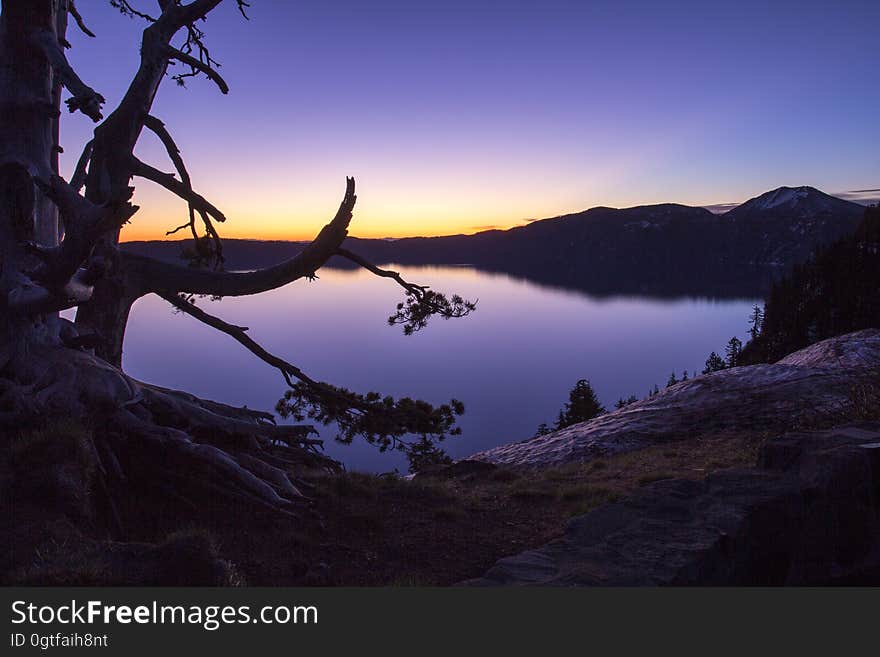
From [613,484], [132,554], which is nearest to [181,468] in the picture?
[132,554]

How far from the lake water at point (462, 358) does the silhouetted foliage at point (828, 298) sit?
25.3 metres

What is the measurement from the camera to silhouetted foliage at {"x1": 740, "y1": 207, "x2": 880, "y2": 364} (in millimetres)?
53188

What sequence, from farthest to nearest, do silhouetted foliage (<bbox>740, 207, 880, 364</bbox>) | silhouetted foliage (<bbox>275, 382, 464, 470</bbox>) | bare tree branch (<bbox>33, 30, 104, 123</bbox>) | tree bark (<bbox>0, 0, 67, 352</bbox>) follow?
silhouetted foliage (<bbox>740, 207, 880, 364</bbox>) → silhouetted foliage (<bbox>275, 382, 464, 470</bbox>) → tree bark (<bbox>0, 0, 67, 352</bbox>) → bare tree branch (<bbox>33, 30, 104, 123</bbox>)

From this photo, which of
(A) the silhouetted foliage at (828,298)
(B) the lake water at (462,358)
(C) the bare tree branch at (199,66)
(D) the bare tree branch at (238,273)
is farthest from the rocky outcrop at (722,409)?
(A) the silhouetted foliage at (828,298)

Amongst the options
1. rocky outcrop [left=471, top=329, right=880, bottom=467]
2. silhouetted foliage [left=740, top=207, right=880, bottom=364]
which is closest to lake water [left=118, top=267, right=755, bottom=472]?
silhouetted foliage [left=740, top=207, right=880, bottom=364]

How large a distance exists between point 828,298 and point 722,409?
51567 millimetres

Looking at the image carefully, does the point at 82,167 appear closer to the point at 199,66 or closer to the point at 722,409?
the point at 199,66

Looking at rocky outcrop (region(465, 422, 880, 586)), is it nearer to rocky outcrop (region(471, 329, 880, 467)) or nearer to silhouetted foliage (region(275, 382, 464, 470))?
silhouetted foliage (region(275, 382, 464, 470))

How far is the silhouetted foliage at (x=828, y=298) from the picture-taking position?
53.2 meters

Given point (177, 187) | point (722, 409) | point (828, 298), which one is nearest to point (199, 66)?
point (177, 187)

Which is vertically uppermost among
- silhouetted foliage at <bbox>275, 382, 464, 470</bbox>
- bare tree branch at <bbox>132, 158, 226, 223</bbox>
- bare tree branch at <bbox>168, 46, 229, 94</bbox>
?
bare tree branch at <bbox>168, 46, 229, 94</bbox>

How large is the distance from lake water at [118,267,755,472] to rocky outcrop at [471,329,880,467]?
113ft

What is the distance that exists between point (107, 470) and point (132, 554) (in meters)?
2.64

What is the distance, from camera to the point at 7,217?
6977mm
